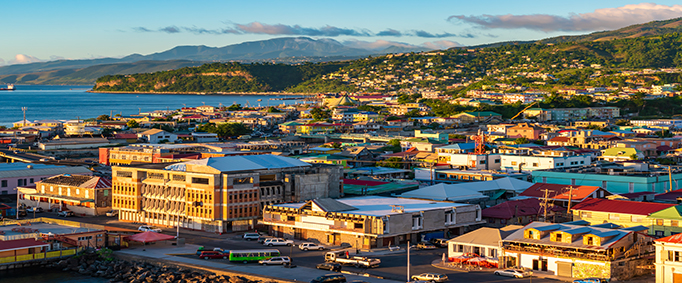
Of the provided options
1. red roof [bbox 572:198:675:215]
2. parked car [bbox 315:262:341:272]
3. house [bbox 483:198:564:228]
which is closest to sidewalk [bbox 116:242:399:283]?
parked car [bbox 315:262:341:272]

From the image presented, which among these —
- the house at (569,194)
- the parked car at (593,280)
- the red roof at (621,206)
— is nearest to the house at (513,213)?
the house at (569,194)

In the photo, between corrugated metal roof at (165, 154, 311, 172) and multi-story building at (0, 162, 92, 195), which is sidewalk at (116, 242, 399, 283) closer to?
corrugated metal roof at (165, 154, 311, 172)

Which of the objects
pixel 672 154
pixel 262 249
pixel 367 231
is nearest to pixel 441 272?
pixel 367 231

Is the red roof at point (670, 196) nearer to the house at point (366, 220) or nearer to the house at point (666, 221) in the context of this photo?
the house at point (666, 221)

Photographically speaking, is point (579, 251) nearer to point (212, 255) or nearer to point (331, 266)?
point (331, 266)

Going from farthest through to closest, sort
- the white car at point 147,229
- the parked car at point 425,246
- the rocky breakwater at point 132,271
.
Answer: the white car at point 147,229, the parked car at point 425,246, the rocky breakwater at point 132,271

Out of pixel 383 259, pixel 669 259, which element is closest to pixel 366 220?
pixel 383 259
